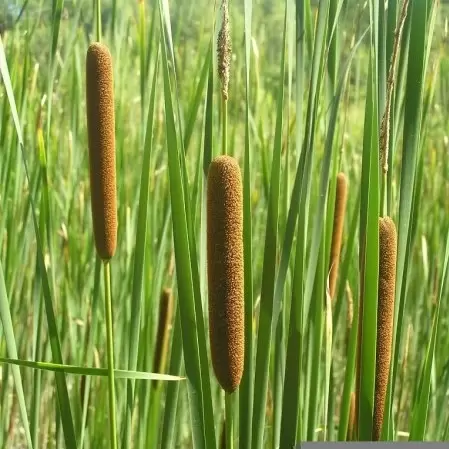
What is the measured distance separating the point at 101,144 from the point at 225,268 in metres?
0.16

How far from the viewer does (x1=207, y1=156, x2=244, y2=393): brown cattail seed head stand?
0.55 metres

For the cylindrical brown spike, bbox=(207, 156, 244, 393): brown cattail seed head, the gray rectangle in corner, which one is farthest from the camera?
the cylindrical brown spike

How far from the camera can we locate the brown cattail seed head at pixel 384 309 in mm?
640

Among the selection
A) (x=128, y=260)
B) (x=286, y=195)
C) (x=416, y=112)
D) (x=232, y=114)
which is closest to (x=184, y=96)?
(x=232, y=114)

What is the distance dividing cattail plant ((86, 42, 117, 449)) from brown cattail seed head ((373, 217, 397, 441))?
0.72 ft

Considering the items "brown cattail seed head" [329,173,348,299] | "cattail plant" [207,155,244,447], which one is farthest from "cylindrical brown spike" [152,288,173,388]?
"cattail plant" [207,155,244,447]

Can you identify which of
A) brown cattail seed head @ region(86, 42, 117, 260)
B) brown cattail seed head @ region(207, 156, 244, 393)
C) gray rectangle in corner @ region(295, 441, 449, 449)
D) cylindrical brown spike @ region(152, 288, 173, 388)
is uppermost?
brown cattail seed head @ region(86, 42, 117, 260)

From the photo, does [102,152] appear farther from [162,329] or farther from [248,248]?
[162,329]

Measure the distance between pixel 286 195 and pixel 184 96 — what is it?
651 mm

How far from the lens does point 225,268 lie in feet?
1.81

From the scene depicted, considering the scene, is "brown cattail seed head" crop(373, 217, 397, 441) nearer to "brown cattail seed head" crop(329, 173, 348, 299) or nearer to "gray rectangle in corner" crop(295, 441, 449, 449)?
"gray rectangle in corner" crop(295, 441, 449, 449)

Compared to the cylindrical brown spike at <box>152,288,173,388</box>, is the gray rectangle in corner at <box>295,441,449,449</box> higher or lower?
lower

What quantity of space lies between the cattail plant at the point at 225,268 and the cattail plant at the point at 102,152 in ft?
0.34

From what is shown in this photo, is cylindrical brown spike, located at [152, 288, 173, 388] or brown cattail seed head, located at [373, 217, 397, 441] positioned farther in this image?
cylindrical brown spike, located at [152, 288, 173, 388]
